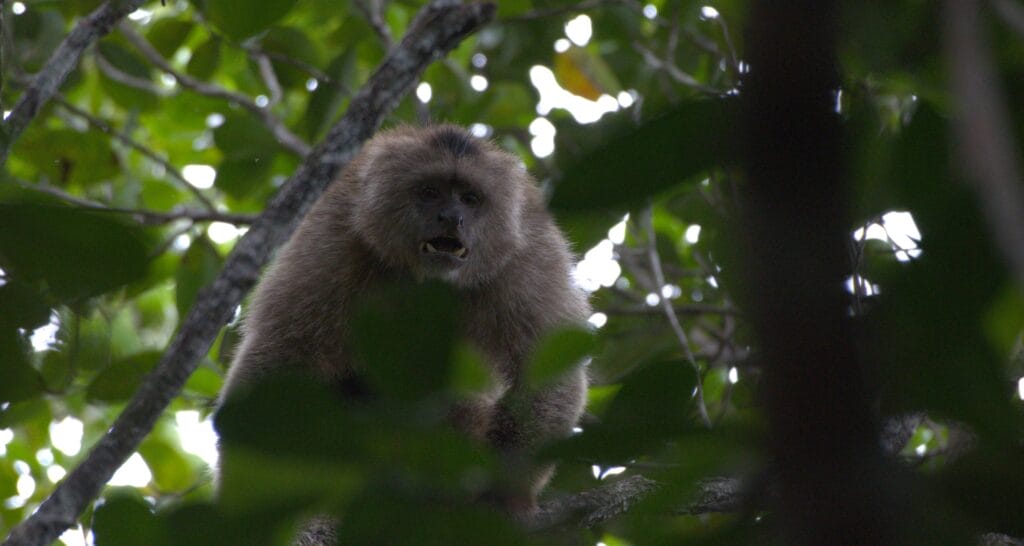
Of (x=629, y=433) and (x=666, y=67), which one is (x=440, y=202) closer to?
(x=666, y=67)

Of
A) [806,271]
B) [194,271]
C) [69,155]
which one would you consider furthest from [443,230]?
[806,271]

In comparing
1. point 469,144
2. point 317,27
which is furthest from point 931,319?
point 317,27

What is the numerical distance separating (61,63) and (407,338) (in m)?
2.98

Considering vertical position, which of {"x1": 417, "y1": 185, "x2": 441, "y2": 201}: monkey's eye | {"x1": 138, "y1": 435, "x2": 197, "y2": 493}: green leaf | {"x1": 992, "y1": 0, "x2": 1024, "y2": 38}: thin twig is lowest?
{"x1": 992, "y1": 0, "x2": 1024, "y2": 38}: thin twig

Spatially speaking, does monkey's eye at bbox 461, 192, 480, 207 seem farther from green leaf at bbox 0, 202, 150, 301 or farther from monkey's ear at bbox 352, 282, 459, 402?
→ monkey's ear at bbox 352, 282, 459, 402

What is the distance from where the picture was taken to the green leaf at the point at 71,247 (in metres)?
1.40

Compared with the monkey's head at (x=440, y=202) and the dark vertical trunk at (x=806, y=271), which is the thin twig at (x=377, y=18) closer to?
the monkey's head at (x=440, y=202)

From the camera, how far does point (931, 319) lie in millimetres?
1053

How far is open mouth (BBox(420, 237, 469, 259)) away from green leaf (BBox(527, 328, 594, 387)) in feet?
14.4

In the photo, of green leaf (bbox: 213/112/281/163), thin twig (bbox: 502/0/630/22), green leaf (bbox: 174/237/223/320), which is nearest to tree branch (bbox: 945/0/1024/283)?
green leaf (bbox: 174/237/223/320)

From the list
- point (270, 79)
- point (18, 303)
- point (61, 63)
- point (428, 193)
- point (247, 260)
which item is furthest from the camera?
point (270, 79)

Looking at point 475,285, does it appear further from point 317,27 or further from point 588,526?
point 588,526

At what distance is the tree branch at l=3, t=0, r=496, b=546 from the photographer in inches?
105

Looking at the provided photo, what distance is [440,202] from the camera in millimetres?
6348
